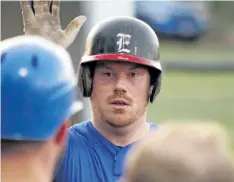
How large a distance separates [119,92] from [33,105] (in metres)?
1.30

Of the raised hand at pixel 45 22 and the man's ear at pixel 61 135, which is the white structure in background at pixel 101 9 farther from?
the man's ear at pixel 61 135

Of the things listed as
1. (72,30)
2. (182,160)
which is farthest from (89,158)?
(182,160)

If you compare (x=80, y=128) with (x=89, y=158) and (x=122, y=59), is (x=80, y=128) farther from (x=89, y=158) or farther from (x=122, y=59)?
(x=122, y=59)

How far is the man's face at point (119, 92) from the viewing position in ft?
12.1

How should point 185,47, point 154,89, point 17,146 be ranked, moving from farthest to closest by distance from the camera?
point 185,47
point 154,89
point 17,146

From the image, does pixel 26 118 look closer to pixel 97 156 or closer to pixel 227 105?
pixel 97 156

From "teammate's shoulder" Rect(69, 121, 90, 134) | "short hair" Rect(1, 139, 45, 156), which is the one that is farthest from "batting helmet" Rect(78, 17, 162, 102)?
"short hair" Rect(1, 139, 45, 156)

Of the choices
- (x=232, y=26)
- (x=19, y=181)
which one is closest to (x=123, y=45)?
Result: (x=19, y=181)

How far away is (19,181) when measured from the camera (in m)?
2.30

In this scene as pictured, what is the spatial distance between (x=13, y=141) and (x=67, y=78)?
0.27m

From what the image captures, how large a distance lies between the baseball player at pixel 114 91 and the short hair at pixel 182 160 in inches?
61.4

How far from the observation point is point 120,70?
12.2 ft

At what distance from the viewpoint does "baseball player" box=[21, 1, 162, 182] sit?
12.0ft

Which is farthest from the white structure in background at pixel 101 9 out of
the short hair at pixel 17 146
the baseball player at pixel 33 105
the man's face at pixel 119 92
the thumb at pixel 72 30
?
the short hair at pixel 17 146
